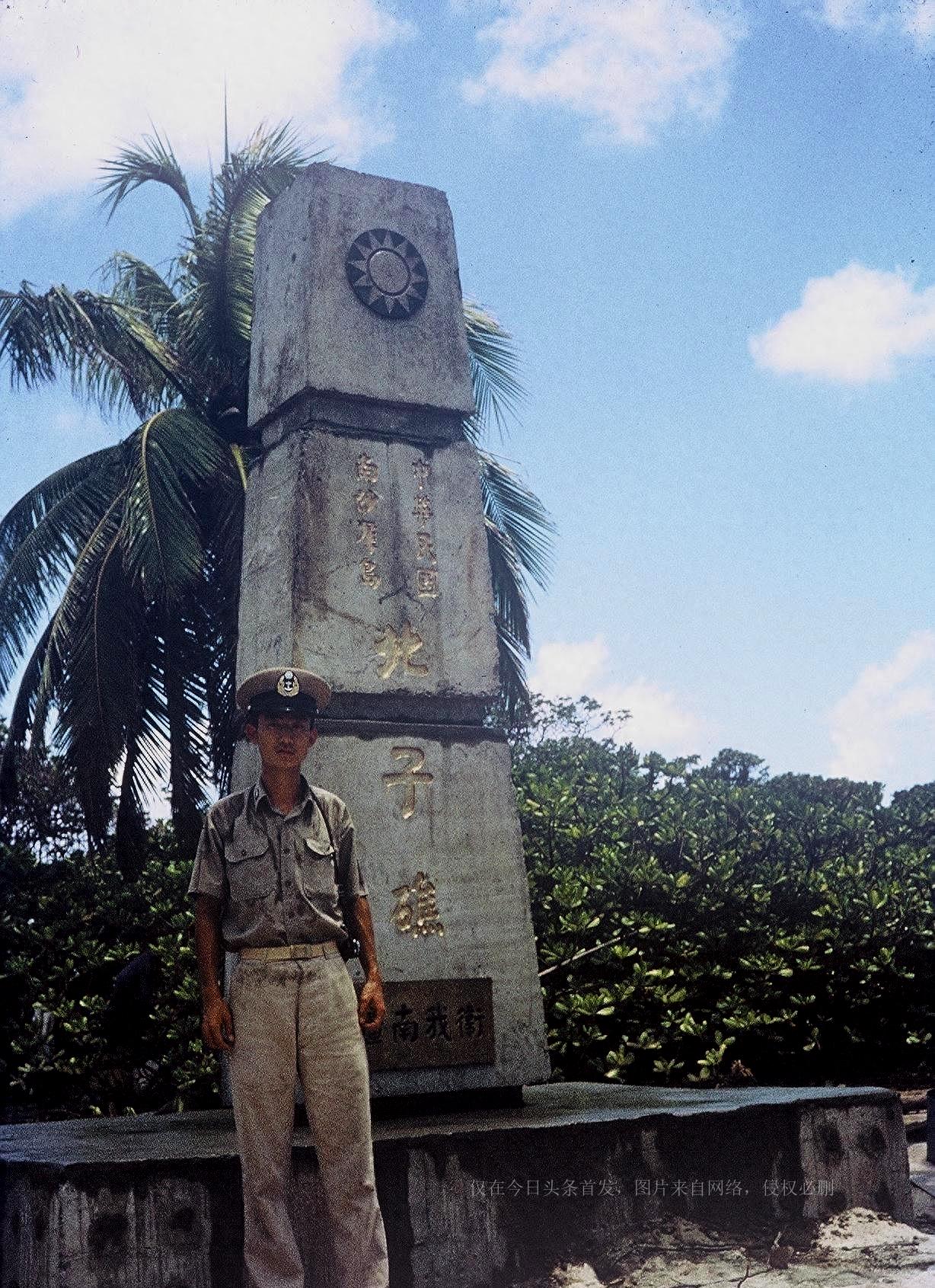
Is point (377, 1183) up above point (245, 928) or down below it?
below

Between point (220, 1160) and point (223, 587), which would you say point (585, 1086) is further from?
point (223, 587)

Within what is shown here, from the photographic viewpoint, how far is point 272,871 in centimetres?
370

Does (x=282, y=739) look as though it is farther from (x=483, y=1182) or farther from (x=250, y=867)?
(x=483, y=1182)

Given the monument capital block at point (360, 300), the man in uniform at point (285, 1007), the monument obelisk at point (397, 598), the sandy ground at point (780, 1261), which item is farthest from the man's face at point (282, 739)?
the monument capital block at point (360, 300)

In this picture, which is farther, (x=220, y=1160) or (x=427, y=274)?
(x=427, y=274)

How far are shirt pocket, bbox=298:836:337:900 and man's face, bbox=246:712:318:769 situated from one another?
0.70 feet

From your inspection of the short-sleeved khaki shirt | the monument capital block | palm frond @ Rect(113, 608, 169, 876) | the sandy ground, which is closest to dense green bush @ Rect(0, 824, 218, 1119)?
palm frond @ Rect(113, 608, 169, 876)

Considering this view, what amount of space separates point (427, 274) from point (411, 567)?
1252 mm

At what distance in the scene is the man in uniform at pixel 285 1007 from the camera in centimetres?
356

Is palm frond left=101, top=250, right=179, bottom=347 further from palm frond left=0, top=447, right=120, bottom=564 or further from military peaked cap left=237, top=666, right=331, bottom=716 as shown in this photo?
military peaked cap left=237, top=666, right=331, bottom=716

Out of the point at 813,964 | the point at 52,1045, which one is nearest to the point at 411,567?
the point at 813,964

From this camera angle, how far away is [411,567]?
5344mm

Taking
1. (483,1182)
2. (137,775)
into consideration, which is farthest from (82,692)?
(483,1182)

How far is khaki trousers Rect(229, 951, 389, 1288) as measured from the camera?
11.6 feet
